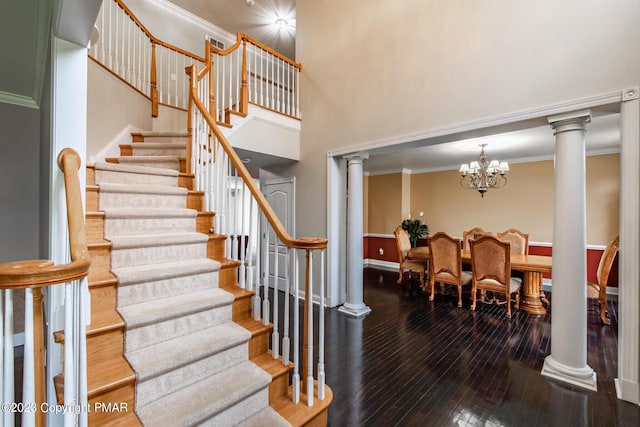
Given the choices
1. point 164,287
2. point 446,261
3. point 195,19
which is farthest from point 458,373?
point 195,19

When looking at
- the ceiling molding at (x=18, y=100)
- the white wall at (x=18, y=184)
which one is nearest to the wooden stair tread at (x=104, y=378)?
the white wall at (x=18, y=184)

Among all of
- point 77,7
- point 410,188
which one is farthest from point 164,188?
point 410,188

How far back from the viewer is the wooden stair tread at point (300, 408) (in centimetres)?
150

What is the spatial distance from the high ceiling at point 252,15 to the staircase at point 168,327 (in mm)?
4270

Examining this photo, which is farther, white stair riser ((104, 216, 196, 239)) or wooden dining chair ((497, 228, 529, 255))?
wooden dining chair ((497, 228, 529, 255))

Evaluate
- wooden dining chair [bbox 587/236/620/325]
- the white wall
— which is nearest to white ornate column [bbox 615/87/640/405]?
wooden dining chair [bbox 587/236/620/325]

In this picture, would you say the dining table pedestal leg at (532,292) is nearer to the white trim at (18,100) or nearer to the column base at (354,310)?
the column base at (354,310)

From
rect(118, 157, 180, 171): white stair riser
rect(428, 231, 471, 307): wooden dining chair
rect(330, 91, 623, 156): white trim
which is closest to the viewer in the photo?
rect(330, 91, 623, 156): white trim

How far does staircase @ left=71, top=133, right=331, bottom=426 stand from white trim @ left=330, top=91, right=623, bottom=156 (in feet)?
7.20

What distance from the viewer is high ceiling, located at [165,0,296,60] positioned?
493 cm

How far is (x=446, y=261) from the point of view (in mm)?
4188

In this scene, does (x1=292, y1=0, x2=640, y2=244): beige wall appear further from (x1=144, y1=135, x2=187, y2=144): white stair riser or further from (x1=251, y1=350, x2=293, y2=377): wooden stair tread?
(x1=251, y1=350, x2=293, y2=377): wooden stair tread

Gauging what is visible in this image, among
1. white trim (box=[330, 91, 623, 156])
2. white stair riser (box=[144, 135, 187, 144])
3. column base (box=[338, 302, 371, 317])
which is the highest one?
white stair riser (box=[144, 135, 187, 144])

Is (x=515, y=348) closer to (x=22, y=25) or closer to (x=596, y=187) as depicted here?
(x=596, y=187)
